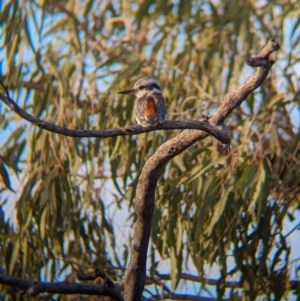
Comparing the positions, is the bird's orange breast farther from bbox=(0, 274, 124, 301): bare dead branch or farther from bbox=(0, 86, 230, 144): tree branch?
bbox=(0, 274, 124, 301): bare dead branch

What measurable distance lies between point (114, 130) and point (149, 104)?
30cm

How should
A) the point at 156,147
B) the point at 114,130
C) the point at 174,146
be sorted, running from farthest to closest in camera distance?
1. the point at 156,147
2. the point at 174,146
3. the point at 114,130

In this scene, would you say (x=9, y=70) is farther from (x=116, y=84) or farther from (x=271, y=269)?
(x=271, y=269)

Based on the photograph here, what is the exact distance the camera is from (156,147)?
469cm

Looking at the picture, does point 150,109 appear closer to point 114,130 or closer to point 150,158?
point 150,158

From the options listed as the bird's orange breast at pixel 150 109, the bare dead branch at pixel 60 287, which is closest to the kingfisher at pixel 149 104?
the bird's orange breast at pixel 150 109

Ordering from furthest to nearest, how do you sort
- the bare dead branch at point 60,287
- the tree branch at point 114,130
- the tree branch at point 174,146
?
the bare dead branch at point 60,287
the tree branch at point 174,146
the tree branch at point 114,130

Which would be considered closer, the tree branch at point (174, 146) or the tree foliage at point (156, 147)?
the tree branch at point (174, 146)

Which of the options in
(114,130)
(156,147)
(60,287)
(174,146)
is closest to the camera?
(114,130)

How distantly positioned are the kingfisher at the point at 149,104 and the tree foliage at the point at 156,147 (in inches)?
45.0

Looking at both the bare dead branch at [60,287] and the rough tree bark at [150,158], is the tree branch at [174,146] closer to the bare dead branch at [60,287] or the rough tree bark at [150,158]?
the rough tree bark at [150,158]

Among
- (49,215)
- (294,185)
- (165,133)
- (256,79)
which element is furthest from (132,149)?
(256,79)

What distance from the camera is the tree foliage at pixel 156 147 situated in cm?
454

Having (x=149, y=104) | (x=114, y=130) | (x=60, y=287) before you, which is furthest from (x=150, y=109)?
(x=60, y=287)
